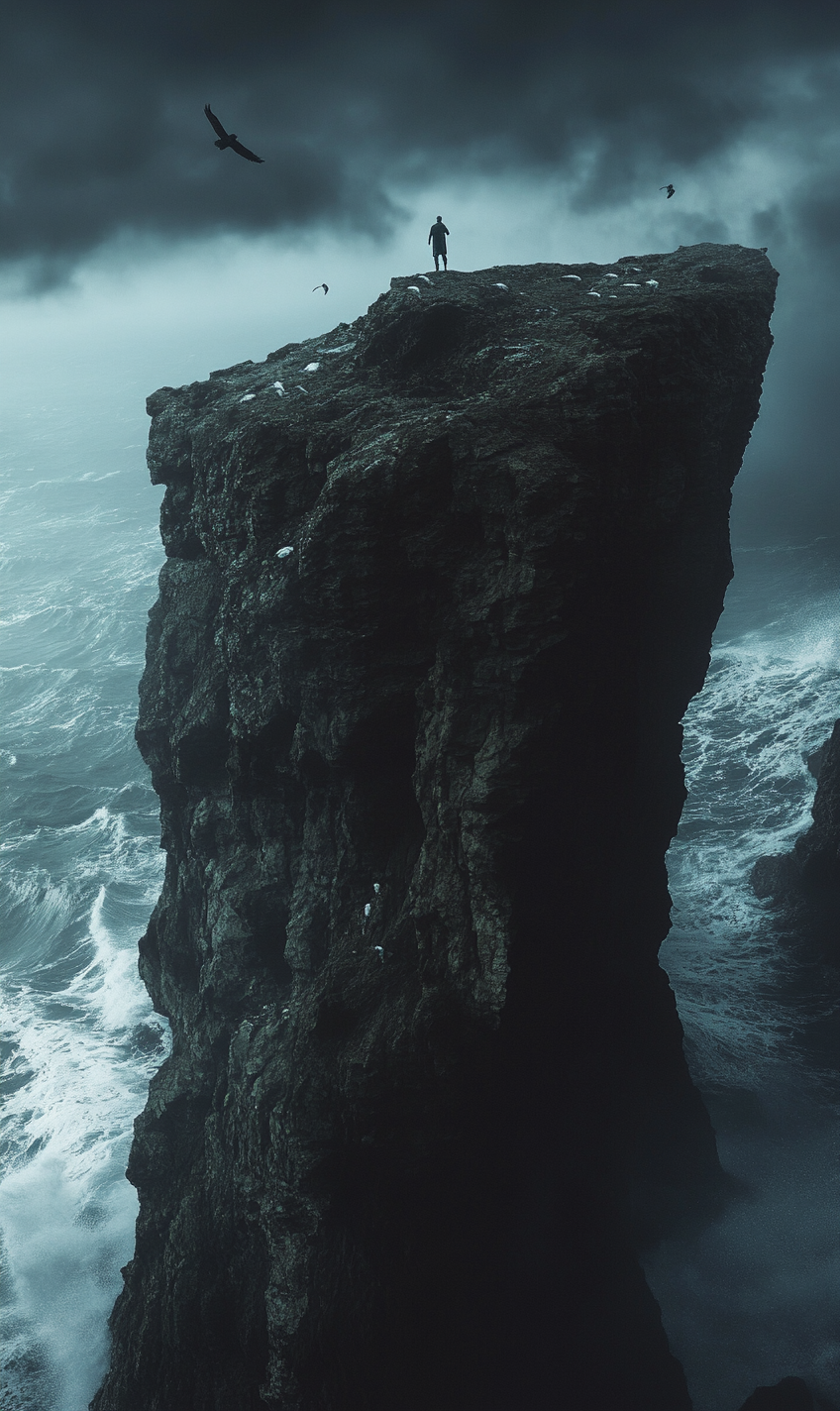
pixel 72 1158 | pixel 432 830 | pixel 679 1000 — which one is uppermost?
pixel 432 830

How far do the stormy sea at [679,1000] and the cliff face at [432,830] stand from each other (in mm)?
4868

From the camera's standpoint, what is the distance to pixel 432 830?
59.2 ft

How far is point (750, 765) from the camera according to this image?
189 ft

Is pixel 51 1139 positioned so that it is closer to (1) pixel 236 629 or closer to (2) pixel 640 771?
(1) pixel 236 629

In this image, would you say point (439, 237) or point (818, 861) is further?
point (818, 861)

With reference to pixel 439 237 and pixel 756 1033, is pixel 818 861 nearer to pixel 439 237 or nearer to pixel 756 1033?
pixel 756 1033

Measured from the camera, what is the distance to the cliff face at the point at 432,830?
16969mm

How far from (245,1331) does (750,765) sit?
49.3 m

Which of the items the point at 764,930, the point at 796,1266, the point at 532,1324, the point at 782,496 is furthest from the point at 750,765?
the point at 782,496

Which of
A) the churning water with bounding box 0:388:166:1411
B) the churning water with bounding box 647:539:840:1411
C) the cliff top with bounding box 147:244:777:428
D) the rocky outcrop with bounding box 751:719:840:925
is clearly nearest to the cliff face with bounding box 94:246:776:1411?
the cliff top with bounding box 147:244:777:428

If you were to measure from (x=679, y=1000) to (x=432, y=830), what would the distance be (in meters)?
28.0

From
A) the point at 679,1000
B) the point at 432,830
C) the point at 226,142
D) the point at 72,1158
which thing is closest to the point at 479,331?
the point at 226,142

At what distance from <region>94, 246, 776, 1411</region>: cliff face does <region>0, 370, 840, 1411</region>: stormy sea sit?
487 centimetres

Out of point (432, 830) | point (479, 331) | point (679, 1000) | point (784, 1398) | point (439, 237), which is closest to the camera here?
point (432, 830)
